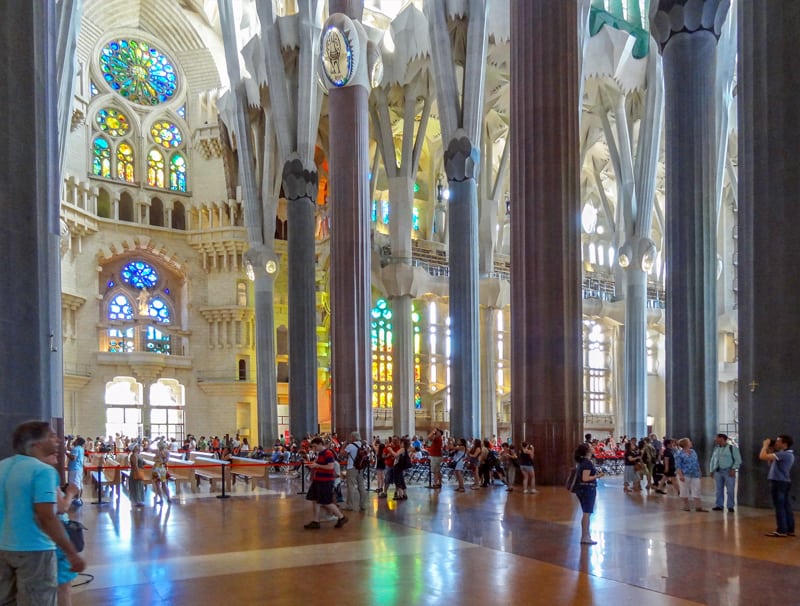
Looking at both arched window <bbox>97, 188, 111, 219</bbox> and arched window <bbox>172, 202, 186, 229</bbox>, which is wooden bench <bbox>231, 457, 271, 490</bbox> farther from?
arched window <bbox>172, 202, 186, 229</bbox>

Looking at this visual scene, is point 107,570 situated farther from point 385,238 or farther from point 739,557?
point 385,238

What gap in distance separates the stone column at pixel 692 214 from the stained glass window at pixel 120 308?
29041 mm

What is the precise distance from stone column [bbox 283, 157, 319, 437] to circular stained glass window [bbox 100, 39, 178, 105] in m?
16.1

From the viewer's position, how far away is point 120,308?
40500mm

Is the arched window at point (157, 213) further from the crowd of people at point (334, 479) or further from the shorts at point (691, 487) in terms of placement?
the shorts at point (691, 487)

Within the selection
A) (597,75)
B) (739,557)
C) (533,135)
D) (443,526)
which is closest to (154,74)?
(597,75)

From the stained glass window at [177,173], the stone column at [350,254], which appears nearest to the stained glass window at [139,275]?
the stained glass window at [177,173]

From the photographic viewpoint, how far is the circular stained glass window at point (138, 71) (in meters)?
41.4

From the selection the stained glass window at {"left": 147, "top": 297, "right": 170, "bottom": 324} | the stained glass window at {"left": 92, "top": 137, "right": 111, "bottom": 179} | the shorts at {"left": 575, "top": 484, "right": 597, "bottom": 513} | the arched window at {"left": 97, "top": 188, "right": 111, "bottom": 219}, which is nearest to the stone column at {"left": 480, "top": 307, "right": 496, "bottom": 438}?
the stained glass window at {"left": 147, "top": 297, "right": 170, "bottom": 324}

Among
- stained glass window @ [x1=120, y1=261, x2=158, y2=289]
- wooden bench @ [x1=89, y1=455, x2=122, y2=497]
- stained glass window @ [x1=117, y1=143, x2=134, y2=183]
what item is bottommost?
wooden bench @ [x1=89, y1=455, x2=122, y2=497]

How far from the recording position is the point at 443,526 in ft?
35.8

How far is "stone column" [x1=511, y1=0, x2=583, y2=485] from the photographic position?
636 inches

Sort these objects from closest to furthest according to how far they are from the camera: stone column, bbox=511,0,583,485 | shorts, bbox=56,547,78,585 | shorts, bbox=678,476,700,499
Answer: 1. shorts, bbox=56,547,78,585
2. shorts, bbox=678,476,700,499
3. stone column, bbox=511,0,583,485

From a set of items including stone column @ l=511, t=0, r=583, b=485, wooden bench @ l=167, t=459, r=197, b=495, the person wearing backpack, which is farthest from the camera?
wooden bench @ l=167, t=459, r=197, b=495
